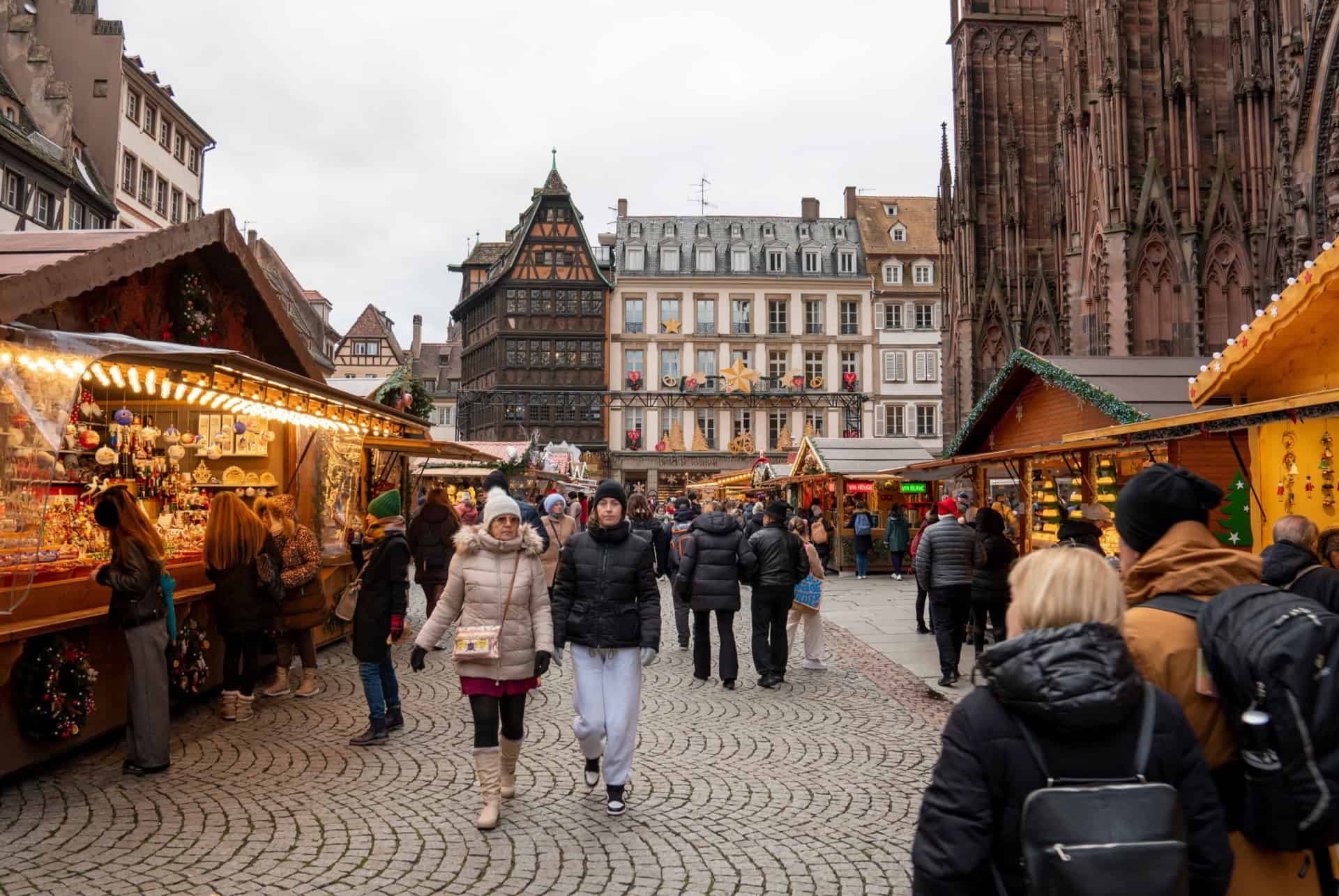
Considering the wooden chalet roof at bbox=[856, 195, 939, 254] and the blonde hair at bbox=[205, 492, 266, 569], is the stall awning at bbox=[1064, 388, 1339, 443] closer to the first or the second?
the blonde hair at bbox=[205, 492, 266, 569]

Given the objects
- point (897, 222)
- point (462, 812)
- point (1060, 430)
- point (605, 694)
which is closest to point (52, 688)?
point (462, 812)

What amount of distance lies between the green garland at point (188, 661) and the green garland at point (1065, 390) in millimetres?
8344

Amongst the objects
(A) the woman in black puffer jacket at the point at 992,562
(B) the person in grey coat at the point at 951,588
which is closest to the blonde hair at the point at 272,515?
(B) the person in grey coat at the point at 951,588

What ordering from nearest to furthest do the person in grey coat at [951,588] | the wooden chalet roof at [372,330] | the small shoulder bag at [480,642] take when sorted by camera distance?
the small shoulder bag at [480,642]
the person in grey coat at [951,588]
the wooden chalet roof at [372,330]

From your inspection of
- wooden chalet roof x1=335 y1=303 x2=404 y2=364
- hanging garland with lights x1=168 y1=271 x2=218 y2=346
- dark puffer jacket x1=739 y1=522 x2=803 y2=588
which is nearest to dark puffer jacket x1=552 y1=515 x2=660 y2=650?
dark puffer jacket x1=739 y1=522 x2=803 y2=588

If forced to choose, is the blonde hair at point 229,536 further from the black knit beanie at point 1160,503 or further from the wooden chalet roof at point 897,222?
the wooden chalet roof at point 897,222

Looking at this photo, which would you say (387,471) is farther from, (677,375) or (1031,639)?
(677,375)

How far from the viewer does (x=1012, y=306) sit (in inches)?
1144

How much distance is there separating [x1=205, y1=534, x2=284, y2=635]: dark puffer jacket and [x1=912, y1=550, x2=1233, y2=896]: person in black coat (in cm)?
640

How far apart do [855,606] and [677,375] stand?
39466mm

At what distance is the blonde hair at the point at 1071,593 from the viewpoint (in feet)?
6.78

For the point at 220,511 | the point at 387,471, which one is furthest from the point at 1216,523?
the point at 387,471

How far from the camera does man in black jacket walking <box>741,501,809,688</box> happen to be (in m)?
9.02

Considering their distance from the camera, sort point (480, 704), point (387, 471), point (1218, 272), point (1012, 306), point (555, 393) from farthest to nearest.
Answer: point (555, 393)
point (1012, 306)
point (1218, 272)
point (387, 471)
point (480, 704)
